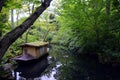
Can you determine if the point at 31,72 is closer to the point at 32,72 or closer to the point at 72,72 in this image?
the point at 32,72

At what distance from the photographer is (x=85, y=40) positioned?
1856 cm

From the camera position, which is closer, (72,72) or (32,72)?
(72,72)

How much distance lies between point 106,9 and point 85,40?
3766 millimetres

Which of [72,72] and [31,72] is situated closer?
[72,72]

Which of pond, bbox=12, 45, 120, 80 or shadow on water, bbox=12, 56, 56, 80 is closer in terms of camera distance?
pond, bbox=12, 45, 120, 80

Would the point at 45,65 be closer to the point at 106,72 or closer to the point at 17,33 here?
the point at 106,72

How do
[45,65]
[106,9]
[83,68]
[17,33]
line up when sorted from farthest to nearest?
[45,65] → [106,9] → [83,68] → [17,33]

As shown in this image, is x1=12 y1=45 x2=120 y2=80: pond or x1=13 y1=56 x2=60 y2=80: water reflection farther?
x1=13 y1=56 x2=60 y2=80: water reflection

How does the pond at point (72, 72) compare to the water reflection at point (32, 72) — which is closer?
the pond at point (72, 72)

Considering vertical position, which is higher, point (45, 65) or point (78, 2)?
point (78, 2)

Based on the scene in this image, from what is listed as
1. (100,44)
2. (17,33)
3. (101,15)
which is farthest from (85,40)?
(17,33)

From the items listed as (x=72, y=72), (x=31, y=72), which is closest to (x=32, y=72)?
(x=31, y=72)

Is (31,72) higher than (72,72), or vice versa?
(72,72)

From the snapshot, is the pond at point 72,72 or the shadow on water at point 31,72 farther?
the shadow on water at point 31,72
